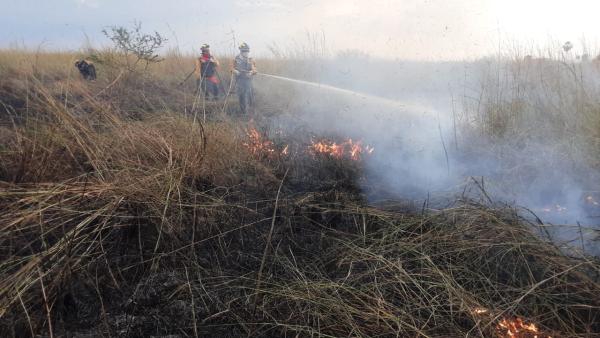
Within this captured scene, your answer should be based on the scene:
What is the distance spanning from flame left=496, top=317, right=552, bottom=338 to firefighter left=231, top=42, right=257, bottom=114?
819 cm

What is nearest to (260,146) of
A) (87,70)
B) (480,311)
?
(480,311)

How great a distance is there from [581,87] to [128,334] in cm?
657

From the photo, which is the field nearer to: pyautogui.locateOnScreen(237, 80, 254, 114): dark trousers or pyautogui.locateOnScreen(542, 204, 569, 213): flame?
pyautogui.locateOnScreen(542, 204, 569, 213): flame

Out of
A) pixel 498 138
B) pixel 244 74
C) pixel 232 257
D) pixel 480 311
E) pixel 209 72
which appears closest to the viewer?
pixel 480 311

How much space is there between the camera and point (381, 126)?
25.5ft

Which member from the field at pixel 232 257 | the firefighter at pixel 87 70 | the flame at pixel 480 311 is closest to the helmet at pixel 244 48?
the firefighter at pixel 87 70

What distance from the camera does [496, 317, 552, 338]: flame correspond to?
2.30m

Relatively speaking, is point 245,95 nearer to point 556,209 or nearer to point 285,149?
point 285,149

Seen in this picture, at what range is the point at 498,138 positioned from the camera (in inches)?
228

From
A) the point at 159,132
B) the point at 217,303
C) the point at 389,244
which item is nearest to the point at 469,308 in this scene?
the point at 389,244

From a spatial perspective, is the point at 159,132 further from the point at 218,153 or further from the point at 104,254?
the point at 104,254

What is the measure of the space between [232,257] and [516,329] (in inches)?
80.1

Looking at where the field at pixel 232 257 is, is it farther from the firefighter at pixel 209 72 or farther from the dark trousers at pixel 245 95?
the firefighter at pixel 209 72

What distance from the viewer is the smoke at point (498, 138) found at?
14.6ft
